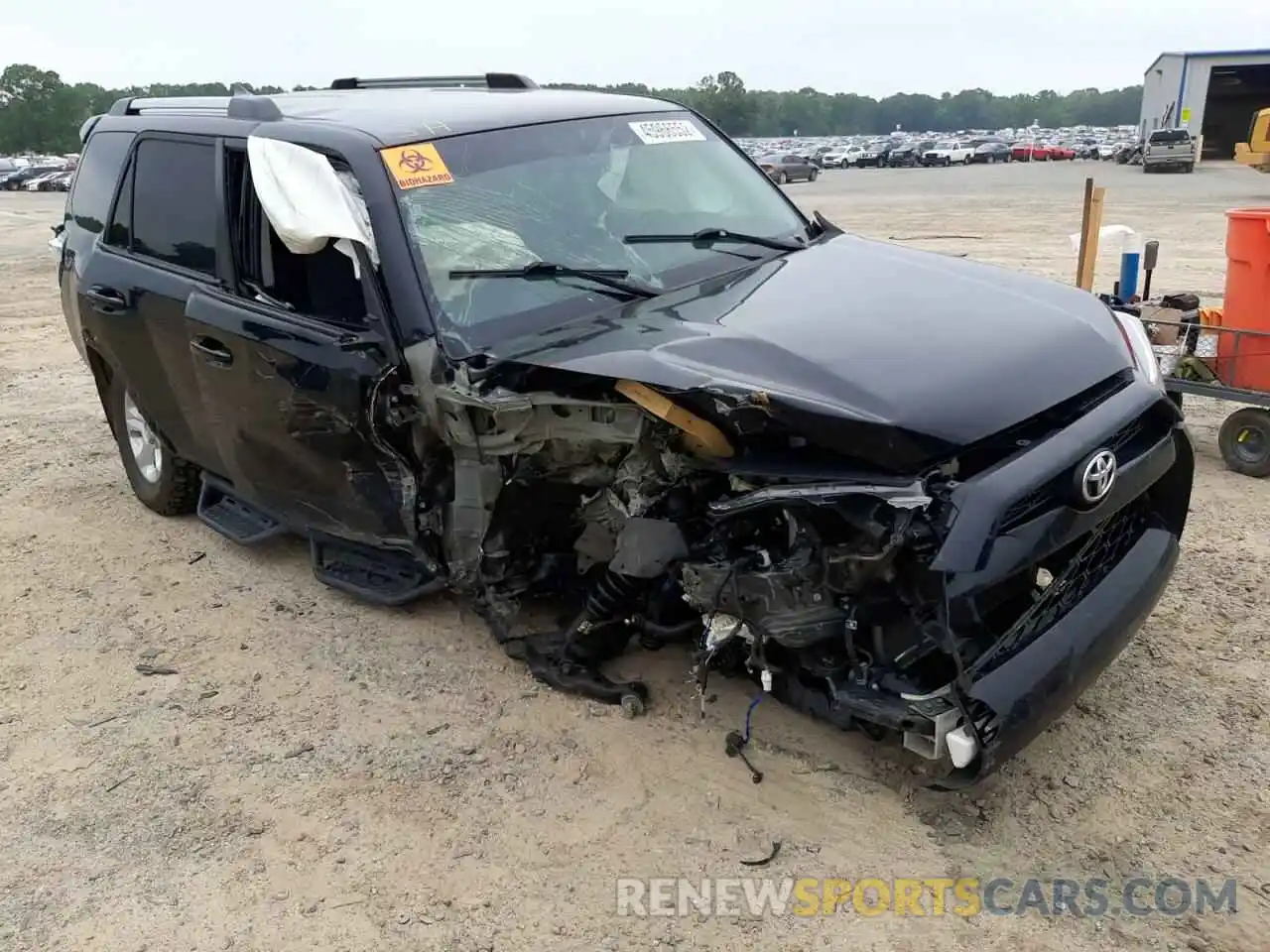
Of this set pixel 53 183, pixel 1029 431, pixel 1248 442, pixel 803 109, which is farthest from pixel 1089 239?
pixel 803 109

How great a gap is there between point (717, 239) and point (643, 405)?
138 cm

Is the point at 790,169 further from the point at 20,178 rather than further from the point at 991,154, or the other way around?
the point at 20,178

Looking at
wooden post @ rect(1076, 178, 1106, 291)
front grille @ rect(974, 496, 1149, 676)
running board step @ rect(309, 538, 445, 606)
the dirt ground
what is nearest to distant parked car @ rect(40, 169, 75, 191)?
the dirt ground

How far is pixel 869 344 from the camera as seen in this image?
2.92m

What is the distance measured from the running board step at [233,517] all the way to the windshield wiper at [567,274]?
173 cm

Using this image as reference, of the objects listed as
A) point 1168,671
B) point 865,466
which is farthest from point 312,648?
point 1168,671

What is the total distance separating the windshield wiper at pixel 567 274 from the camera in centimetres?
346

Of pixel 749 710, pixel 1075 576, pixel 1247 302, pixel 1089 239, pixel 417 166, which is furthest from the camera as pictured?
pixel 1089 239

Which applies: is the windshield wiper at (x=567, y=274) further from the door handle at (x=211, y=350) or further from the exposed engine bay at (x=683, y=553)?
the door handle at (x=211, y=350)

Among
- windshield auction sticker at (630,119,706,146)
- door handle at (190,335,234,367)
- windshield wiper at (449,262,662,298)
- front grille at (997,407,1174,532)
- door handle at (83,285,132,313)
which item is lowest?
front grille at (997,407,1174,532)

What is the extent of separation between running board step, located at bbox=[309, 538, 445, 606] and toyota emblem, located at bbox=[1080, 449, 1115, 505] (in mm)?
2167

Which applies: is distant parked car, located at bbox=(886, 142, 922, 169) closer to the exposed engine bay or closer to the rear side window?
the rear side window

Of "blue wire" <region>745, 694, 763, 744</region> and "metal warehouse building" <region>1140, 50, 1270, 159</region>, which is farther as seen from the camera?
"metal warehouse building" <region>1140, 50, 1270, 159</region>

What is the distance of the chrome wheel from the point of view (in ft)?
17.4
